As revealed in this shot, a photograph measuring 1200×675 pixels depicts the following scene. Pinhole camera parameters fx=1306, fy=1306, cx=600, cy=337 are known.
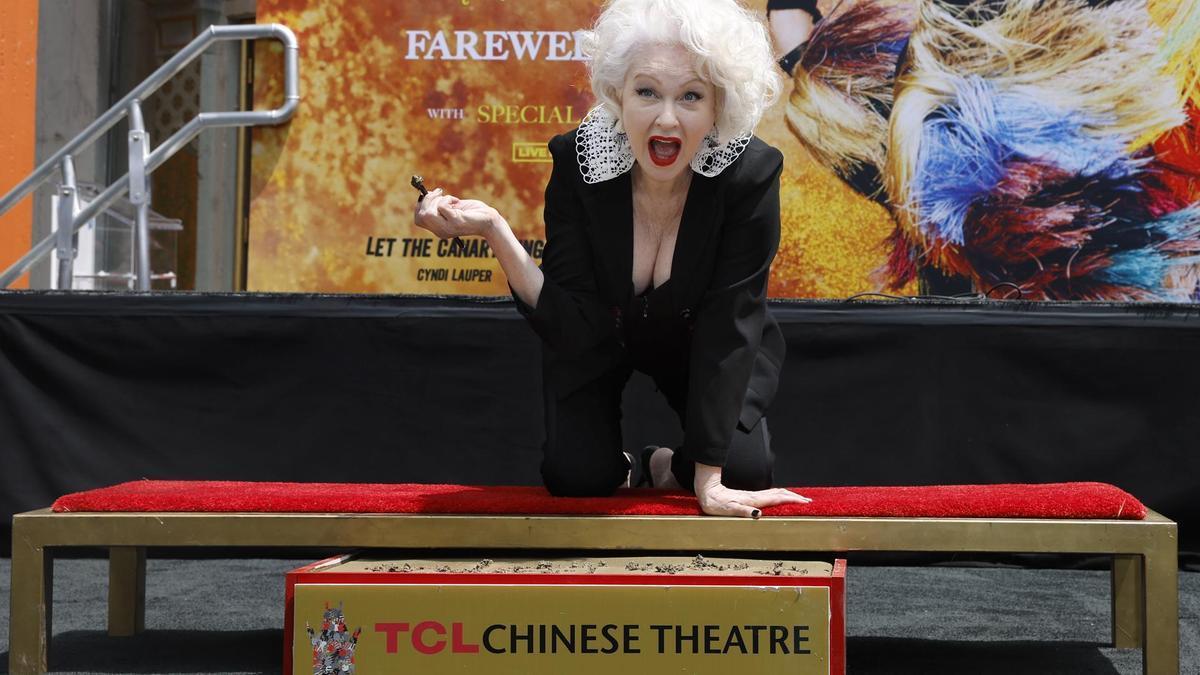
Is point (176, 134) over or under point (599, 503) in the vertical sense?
over

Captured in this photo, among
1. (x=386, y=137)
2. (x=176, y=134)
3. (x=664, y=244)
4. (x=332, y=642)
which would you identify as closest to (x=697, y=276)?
(x=664, y=244)

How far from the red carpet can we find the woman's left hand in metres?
0.02

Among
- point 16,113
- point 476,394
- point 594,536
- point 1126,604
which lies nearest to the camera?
point 594,536

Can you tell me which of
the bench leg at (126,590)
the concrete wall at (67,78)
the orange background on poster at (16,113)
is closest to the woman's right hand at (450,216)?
the bench leg at (126,590)

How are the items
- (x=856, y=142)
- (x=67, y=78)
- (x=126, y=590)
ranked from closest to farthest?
A: (x=126, y=590)
(x=856, y=142)
(x=67, y=78)

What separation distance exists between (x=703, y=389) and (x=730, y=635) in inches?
16.6

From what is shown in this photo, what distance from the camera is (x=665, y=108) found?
191 cm

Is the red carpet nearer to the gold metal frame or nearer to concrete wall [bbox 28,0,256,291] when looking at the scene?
the gold metal frame

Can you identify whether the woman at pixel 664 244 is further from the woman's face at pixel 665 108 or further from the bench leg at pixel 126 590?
the bench leg at pixel 126 590

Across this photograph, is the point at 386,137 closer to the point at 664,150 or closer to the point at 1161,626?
the point at 664,150

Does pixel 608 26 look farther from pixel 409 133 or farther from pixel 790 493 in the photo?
pixel 409 133

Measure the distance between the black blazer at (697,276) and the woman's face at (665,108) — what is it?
95 mm

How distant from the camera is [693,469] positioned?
2.21 m

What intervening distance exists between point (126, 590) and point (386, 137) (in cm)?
235
